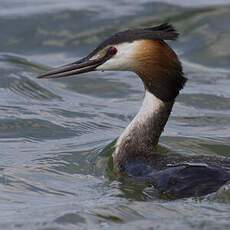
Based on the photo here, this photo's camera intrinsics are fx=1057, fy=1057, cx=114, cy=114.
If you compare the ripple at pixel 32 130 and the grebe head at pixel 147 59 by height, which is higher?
the grebe head at pixel 147 59

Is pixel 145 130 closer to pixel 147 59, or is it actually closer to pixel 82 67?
pixel 147 59

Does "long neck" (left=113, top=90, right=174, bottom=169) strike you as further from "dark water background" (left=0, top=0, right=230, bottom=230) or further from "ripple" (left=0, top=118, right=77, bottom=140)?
"ripple" (left=0, top=118, right=77, bottom=140)

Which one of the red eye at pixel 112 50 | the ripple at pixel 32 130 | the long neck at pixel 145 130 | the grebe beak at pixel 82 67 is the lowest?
the ripple at pixel 32 130

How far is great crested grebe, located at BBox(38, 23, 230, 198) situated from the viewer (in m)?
8.41

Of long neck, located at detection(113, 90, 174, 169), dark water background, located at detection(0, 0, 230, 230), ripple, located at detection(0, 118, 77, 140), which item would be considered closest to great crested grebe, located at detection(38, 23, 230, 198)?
long neck, located at detection(113, 90, 174, 169)

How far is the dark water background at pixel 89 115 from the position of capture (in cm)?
746

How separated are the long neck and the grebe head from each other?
95 mm

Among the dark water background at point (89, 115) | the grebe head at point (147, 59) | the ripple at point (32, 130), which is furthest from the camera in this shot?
the ripple at point (32, 130)

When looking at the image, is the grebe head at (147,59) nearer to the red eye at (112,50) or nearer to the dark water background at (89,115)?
the red eye at (112,50)

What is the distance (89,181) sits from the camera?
852cm

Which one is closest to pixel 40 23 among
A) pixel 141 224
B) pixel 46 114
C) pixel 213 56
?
pixel 213 56

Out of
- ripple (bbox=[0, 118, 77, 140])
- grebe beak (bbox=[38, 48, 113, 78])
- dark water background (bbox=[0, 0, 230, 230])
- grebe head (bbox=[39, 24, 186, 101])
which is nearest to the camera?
dark water background (bbox=[0, 0, 230, 230])

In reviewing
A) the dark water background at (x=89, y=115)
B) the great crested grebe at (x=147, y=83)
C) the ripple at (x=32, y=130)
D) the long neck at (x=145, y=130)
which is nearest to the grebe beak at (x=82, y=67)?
the great crested grebe at (x=147, y=83)

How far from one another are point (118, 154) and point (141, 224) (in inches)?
70.6
